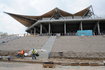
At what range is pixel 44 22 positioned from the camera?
38562mm

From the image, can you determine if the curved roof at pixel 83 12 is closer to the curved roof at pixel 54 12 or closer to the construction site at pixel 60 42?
the construction site at pixel 60 42

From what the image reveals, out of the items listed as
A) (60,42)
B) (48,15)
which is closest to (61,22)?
(48,15)

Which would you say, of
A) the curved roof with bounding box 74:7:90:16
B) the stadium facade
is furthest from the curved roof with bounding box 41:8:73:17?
the curved roof with bounding box 74:7:90:16

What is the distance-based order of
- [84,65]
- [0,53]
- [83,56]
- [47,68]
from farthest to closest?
[0,53] → [83,56] → [84,65] → [47,68]

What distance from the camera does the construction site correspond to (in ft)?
45.9

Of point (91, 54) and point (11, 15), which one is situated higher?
Result: point (11, 15)

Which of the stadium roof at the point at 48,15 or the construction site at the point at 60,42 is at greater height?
the stadium roof at the point at 48,15

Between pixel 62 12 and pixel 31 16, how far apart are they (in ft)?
37.1

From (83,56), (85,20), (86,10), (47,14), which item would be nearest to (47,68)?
(83,56)

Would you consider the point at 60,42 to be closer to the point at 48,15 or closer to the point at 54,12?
the point at 54,12

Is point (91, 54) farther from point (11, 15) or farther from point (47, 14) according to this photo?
point (11, 15)

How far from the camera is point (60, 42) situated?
22562 mm

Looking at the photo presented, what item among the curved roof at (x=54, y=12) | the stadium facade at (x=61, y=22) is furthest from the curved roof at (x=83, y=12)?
the curved roof at (x=54, y=12)

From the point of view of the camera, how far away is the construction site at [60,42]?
1399cm
